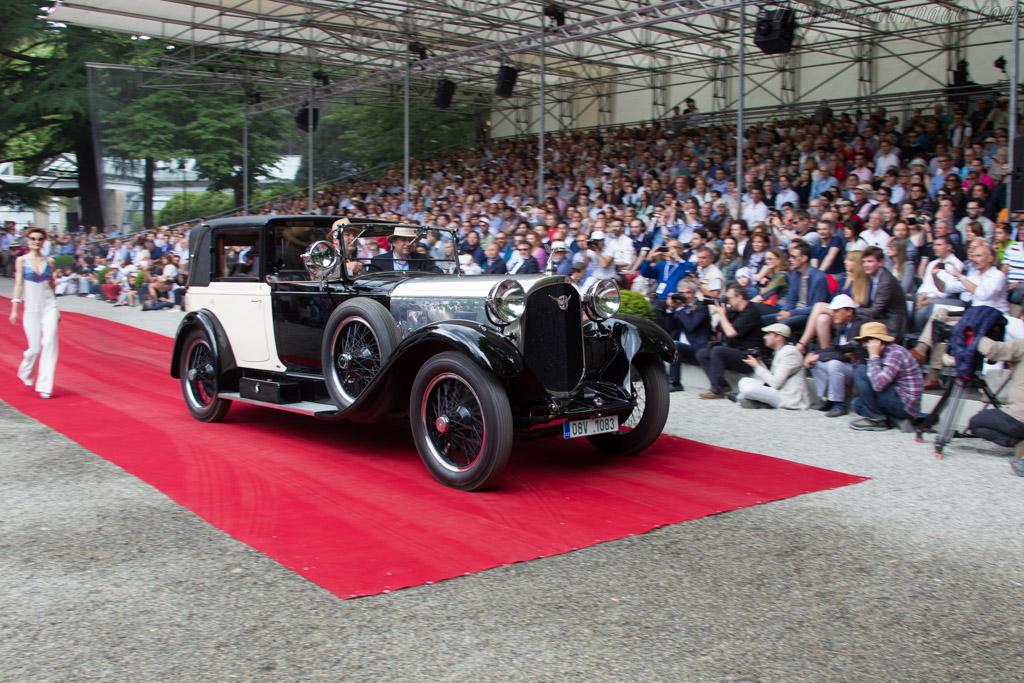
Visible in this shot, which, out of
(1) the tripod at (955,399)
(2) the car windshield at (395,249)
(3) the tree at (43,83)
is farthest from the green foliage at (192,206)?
(1) the tripod at (955,399)

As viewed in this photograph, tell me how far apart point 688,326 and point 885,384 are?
2542mm

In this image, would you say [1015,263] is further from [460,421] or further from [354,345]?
[354,345]

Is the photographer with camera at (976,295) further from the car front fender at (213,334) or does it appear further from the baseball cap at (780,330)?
the car front fender at (213,334)

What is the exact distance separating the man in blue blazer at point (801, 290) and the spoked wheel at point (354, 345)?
460 cm

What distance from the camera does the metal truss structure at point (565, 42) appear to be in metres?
17.0

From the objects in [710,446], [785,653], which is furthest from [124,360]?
[785,653]

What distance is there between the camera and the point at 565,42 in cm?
1473

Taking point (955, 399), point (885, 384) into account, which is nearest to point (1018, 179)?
point (885, 384)

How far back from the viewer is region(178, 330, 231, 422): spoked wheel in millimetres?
7105

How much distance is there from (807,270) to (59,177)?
1281 inches

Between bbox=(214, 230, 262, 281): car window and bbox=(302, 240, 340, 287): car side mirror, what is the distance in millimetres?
833

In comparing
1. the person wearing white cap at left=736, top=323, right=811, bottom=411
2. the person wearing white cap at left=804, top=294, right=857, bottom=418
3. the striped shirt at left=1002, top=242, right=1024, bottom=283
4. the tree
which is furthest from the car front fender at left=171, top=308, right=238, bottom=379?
the tree

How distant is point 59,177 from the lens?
32750mm

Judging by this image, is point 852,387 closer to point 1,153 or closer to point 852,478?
point 852,478
